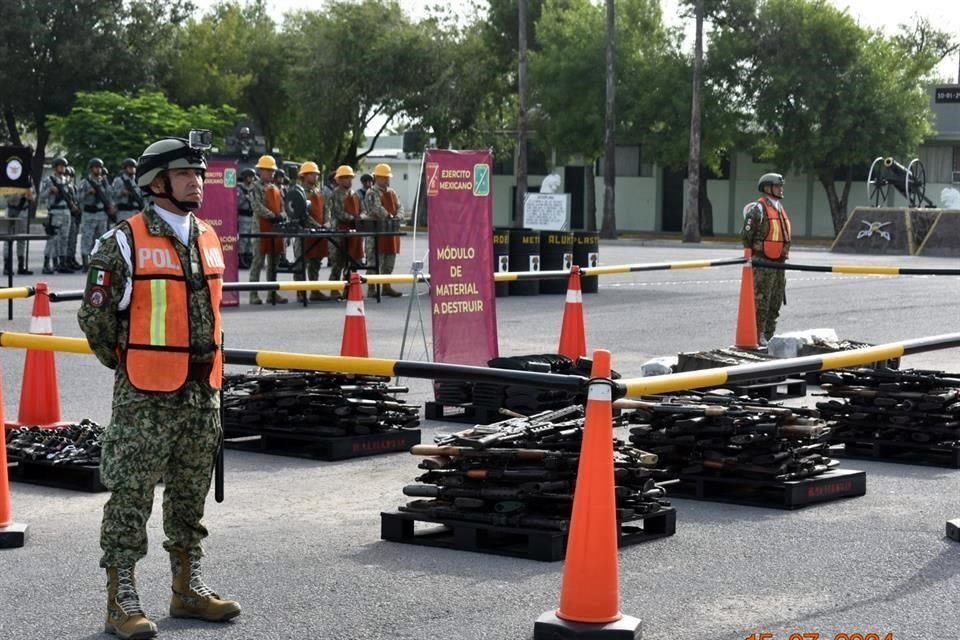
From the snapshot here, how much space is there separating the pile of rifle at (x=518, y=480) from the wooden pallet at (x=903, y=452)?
2.90 metres

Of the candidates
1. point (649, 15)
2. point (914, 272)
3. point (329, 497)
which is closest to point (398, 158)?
point (649, 15)

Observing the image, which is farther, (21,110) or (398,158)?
(398,158)

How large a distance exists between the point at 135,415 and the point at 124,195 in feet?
76.4

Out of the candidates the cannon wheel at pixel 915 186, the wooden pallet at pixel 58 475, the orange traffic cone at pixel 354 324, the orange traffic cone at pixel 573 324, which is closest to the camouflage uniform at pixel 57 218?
the orange traffic cone at pixel 573 324

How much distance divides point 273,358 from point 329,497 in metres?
1.80

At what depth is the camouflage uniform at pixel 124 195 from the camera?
28656 mm

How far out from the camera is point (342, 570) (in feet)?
24.8

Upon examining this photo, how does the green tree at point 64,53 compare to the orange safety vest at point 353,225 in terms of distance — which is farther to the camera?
the green tree at point 64,53

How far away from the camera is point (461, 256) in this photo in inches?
545

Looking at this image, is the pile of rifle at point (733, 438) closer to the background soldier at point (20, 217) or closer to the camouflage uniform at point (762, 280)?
the camouflage uniform at point (762, 280)

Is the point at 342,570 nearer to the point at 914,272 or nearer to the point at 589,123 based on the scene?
the point at 914,272

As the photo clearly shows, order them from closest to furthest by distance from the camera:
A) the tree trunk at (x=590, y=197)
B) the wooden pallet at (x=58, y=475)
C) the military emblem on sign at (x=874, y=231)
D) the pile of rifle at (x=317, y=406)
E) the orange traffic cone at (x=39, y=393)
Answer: the wooden pallet at (x=58, y=475) < the pile of rifle at (x=317, y=406) < the orange traffic cone at (x=39, y=393) < the military emblem on sign at (x=874, y=231) < the tree trunk at (x=590, y=197)

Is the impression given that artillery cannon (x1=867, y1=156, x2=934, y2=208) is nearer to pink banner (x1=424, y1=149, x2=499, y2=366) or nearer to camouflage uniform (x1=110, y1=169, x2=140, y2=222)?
camouflage uniform (x1=110, y1=169, x2=140, y2=222)
